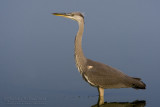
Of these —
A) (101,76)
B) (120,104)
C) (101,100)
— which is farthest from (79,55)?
(120,104)

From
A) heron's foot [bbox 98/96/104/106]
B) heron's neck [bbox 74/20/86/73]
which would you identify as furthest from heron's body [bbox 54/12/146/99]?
heron's foot [bbox 98/96/104/106]

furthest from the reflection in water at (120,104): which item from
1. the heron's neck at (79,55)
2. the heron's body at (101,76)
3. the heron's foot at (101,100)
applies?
the heron's neck at (79,55)

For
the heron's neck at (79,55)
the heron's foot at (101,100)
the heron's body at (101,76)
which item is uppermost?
the heron's neck at (79,55)

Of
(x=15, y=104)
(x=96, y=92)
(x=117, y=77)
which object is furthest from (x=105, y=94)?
(x=15, y=104)

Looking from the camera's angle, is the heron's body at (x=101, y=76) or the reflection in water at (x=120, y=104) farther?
the heron's body at (x=101, y=76)

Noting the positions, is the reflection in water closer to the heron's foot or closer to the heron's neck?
the heron's foot

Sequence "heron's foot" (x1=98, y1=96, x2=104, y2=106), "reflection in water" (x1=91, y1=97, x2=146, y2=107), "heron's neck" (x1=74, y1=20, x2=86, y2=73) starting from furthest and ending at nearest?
"heron's neck" (x1=74, y1=20, x2=86, y2=73)
"heron's foot" (x1=98, y1=96, x2=104, y2=106)
"reflection in water" (x1=91, y1=97, x2=146, y2=107)

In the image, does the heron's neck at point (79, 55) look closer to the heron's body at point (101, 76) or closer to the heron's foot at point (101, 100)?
the heron's body at point (101, 76)

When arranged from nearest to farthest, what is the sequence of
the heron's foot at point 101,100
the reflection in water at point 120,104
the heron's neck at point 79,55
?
the reflection in water at point 120,104, the heron's foot at point 101,100, the heron's neck at point 79,55

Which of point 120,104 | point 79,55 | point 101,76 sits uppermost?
point 79,55

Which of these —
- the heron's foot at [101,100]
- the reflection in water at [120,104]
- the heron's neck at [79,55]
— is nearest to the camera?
the reflection in water at [120,104]

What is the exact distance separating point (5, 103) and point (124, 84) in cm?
231

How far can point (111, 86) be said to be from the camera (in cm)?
784

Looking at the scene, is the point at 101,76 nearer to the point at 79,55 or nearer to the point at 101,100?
the point at 101,100
